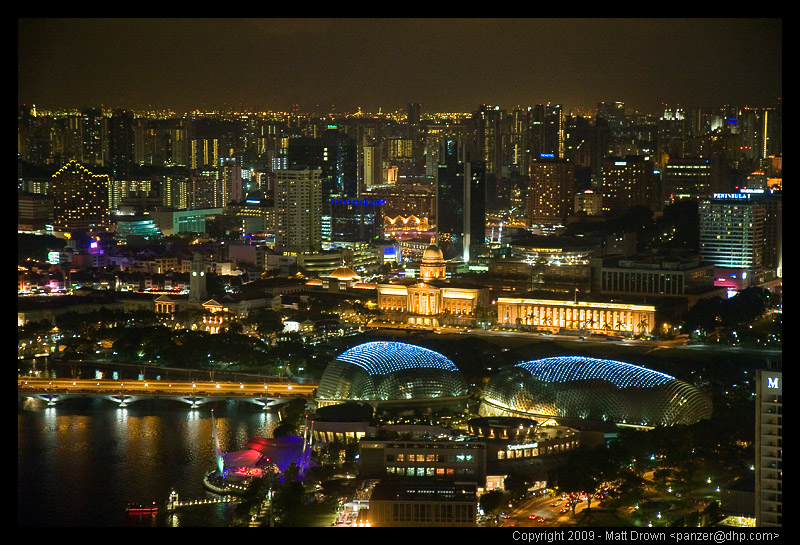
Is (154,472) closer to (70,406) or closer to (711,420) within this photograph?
(70,406)

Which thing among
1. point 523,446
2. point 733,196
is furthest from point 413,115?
point 523,446

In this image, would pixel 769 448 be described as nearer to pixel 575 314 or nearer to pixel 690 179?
pixel 575 314

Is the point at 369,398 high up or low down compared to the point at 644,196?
down

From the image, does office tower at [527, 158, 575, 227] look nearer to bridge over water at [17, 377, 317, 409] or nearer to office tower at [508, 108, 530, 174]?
office tower at [508, 108, 530, 174]

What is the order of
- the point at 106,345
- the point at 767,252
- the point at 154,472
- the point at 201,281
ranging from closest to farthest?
the point at 154,472 < the point at 106,345 < the point at 201,281 < the point at 767,252

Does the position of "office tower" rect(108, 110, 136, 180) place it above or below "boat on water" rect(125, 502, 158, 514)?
above

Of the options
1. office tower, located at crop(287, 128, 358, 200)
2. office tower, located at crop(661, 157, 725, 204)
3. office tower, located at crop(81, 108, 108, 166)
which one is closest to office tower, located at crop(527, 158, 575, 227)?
office tower, located at crop(661, 157, 725, 204)

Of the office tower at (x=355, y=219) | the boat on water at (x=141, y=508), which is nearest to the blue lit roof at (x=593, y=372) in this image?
the boat on water at (x=141, y=508)

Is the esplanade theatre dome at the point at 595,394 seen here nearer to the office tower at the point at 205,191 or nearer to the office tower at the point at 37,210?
the office tower at the point at 37,210
